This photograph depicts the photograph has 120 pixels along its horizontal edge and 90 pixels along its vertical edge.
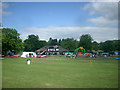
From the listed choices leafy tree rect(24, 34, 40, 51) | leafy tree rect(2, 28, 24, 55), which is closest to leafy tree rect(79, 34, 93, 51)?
leafy tree rect(24, 34, 40, 51)

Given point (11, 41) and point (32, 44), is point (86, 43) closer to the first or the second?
point (32, 44)

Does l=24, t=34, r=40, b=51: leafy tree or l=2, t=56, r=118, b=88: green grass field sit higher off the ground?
l=24, t=34, r=40, b=51: leafy tree

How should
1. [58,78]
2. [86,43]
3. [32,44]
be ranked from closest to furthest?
[58,78]
[86,43]
[32,44]

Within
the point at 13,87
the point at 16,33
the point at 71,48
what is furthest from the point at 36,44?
the point at 13,87

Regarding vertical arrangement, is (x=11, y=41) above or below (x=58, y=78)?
above

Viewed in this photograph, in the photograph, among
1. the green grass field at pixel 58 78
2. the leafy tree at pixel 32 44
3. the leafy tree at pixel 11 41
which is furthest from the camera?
the leafy tree at pixel 32 44

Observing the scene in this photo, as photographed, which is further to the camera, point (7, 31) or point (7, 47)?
point (7, 31)

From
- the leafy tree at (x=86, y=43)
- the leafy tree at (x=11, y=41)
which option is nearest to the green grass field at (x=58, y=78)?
the leafy tree at (x=11, y=41)

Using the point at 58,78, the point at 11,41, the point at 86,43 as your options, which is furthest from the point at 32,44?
the point at 58,78

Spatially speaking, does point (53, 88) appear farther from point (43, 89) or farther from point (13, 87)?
point (13, 87)

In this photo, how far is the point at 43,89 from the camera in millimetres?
9547

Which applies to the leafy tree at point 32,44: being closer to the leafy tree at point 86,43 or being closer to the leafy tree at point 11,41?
the leafy tree at point 86,43

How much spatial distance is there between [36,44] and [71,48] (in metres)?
28.3

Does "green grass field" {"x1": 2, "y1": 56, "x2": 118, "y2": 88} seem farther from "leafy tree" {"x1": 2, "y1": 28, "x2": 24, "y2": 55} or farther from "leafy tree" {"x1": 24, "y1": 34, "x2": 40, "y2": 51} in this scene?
"leafy tree" {"x1": 24, "y1": 34, "x2": 40, "y2": 51}
